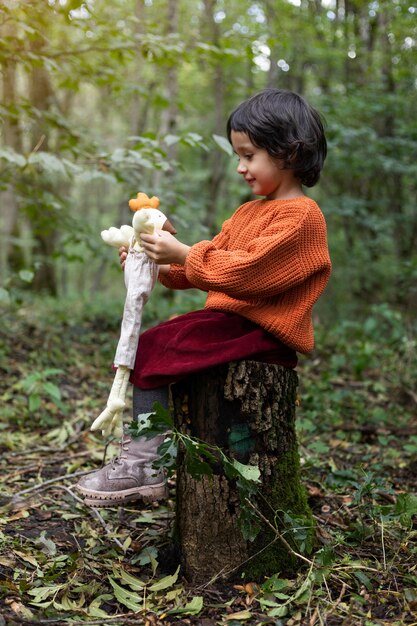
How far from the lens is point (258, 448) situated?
2.49 metres

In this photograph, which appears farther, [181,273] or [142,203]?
[181,273]

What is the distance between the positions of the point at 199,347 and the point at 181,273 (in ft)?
1.49

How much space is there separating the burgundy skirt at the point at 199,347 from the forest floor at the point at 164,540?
0.77 m

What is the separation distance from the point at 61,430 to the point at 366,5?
346 inches

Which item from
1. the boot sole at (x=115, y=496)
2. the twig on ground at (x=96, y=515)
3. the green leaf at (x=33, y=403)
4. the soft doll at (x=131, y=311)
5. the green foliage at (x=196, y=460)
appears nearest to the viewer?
the green foliage at (x=196, y=460)

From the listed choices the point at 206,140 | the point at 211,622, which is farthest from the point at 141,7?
the point at 211,622

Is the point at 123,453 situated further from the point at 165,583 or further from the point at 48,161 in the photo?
the point at 48,161

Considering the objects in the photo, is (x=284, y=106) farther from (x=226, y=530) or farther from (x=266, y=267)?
(x=226, y=530)

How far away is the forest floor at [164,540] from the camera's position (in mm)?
2299

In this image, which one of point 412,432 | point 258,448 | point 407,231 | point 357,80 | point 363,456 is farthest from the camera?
point 357,80

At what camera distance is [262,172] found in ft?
8.02

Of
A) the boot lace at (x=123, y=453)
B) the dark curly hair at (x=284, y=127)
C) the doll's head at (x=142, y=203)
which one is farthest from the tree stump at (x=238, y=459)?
the dark curly hair at (x=284, y=127)

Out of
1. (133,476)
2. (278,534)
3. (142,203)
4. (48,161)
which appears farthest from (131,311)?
(48,161)

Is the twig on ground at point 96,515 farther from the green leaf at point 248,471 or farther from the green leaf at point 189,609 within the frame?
the green leaf at point 248,471
